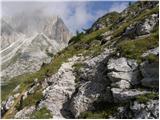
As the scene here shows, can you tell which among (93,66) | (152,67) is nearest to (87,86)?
(93,66)

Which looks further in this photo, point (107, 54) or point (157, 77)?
point (107, 54)

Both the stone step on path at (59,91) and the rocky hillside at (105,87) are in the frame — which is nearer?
the rocky hillside at (105,87)

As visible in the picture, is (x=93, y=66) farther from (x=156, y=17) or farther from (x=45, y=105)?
(x=156, y=17)

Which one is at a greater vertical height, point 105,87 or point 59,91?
point 105,87

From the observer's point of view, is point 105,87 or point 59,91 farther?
point 59,91

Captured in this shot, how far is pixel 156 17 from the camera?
177 feet

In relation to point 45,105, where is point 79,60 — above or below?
above

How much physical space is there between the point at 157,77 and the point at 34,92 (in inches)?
737

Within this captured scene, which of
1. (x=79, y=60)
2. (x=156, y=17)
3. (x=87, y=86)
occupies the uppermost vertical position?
(x=156, y=17)

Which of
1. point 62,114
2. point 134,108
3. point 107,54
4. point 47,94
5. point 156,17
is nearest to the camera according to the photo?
point 134,108

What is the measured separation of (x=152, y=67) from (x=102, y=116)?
270 inches

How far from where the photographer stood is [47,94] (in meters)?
45.8

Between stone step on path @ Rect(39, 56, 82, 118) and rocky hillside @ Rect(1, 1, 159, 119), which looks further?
stone step on path @ Rect(39, 56, 82, 118)

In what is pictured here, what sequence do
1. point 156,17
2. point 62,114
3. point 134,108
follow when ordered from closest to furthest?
point 134,108 < point 62,114 < point 156,17
